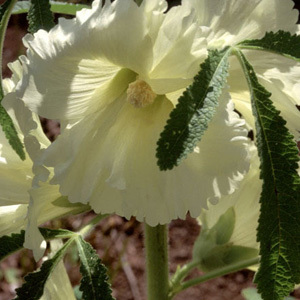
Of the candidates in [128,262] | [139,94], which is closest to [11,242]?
[139,94]

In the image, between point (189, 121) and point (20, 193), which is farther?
point (20, 193)

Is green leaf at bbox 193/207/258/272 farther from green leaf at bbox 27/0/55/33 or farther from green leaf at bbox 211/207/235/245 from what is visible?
green leaf at bbox 27/0/55/33

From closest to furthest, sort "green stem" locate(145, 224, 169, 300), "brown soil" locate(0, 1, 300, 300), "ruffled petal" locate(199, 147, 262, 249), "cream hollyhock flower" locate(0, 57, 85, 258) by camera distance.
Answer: "cream hollyhock flower" locate(0, 57, 85, 258) → "green stem" locate(145, 224, 169, 300) → "ruffled petal" locate(199, 147, 262, 249) → "brown soil" locate(0, 1, 300, 300)

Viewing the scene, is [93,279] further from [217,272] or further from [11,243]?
[217,272]

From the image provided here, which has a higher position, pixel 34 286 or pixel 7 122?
pixel 7 122

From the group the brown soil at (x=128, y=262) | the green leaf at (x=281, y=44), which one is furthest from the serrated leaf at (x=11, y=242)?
the brown soil at (x=128, y=262)

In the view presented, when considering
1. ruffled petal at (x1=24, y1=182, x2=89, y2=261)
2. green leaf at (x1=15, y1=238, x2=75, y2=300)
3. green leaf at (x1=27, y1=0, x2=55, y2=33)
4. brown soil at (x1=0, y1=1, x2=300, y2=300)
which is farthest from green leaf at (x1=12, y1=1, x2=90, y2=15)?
brown soil at (x1=0, y1=1, x2=300, y2=300)

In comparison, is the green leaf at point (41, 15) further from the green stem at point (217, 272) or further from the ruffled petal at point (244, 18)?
the green stem at point (217, 272)
